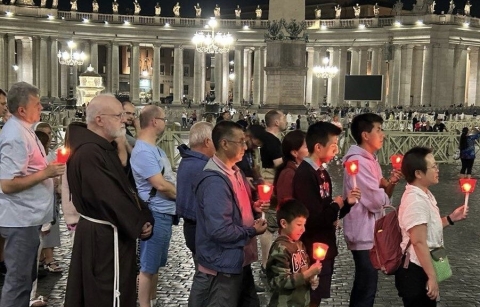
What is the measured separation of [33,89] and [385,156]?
19.9m

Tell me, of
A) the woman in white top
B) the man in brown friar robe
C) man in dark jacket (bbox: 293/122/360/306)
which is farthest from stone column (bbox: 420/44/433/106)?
the man in brown friar robe

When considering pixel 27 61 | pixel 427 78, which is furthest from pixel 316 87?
pixel 27 61

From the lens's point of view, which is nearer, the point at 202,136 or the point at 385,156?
the point at 202,136

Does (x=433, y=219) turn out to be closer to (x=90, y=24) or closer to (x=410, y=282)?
(x=410, y=282)

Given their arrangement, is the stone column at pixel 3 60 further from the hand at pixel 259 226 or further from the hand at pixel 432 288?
the hand at pixel 432 288

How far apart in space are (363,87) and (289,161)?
88.0ft

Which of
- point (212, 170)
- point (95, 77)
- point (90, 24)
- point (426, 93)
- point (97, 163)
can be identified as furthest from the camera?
point (90, 24)

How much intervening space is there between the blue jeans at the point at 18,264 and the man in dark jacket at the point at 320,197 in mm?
2603

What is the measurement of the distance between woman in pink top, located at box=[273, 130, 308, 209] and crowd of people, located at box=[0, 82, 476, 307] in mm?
16

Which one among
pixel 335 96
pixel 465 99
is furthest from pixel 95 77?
pixel 465 99

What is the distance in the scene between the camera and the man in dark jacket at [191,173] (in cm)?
629

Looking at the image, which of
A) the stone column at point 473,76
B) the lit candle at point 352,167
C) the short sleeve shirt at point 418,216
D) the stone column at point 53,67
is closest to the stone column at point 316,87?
the stone column at point 473,76

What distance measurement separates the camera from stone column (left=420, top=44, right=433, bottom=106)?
6034 cm

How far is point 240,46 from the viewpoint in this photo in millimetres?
66562
